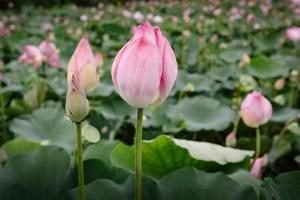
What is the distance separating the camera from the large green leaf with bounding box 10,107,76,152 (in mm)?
1142

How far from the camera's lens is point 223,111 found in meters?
1.29

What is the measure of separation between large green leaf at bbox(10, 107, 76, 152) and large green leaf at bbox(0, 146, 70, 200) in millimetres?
423

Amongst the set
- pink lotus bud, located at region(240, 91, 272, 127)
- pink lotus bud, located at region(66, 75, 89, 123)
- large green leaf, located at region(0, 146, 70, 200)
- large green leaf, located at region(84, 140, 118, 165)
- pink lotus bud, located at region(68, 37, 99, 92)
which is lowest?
large green leaf, located at region(84, 140, 118, 165)

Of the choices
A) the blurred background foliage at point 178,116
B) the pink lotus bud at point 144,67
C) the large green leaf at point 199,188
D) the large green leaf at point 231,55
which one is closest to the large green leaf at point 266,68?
the blurred background foliage at point 178,116

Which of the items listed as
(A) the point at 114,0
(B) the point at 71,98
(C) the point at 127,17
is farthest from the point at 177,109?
(A) the point at 114,0

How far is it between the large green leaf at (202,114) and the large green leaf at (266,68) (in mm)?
447

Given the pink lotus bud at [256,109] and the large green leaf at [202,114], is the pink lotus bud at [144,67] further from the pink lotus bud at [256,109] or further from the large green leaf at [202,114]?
the large green leaf at [202,114]

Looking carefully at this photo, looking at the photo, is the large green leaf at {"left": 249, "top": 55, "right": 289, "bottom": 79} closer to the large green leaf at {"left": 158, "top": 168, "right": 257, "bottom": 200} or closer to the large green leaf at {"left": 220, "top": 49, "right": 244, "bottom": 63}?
the large green leaf at {"left": 220, "top": 49, "right": 244, "bottom": 63}

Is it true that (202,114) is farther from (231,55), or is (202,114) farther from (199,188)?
(231,55)

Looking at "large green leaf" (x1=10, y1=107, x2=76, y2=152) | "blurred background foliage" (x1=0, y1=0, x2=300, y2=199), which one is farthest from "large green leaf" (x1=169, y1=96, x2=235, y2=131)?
"large green leaf" (x1=10, y1=107, x2=76, y2=152)

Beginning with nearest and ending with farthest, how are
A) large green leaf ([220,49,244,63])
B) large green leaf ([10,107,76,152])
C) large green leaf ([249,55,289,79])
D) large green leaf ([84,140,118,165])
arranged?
large green leaf ([84,140,118,165]) < large green leaf ([10,107,76,152]) < large green leaf ([249,55,289,79]) < large green leaf ([220,49,244,63])

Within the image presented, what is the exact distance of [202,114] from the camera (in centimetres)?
130

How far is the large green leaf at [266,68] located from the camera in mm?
1717

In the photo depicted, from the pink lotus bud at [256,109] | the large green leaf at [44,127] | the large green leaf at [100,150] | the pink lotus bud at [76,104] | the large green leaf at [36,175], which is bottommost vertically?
the large green leaf at [44,127]
